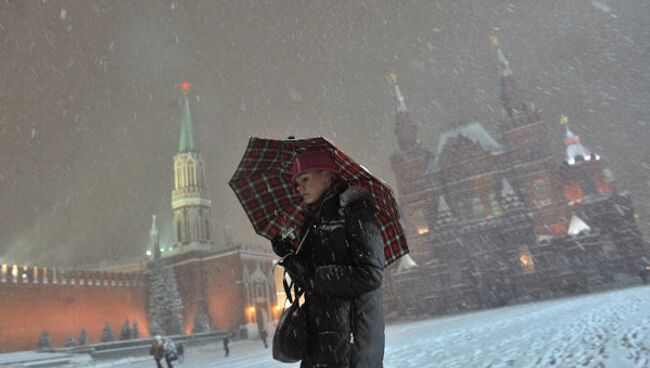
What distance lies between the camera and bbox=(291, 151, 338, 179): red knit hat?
2652mm

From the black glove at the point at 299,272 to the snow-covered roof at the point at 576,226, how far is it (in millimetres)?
38871

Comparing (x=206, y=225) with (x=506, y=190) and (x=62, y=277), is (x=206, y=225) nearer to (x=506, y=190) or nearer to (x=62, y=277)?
(x=62, y=277)

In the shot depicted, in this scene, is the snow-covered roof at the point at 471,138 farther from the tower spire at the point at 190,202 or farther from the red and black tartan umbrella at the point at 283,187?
the red and black tartan umbrella at the point at 283,187

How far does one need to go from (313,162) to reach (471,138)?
1765 inches

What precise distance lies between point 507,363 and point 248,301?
141 ft

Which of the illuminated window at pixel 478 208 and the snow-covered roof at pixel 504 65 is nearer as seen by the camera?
the illuminated window at pixel 478 208

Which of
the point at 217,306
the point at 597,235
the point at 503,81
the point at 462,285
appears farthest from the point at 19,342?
the point at 503,81

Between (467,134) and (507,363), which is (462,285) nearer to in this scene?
(467,134)

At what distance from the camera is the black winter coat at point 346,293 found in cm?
218

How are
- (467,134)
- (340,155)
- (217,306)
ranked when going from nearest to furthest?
(340,155)
(467,134)
(217,306)

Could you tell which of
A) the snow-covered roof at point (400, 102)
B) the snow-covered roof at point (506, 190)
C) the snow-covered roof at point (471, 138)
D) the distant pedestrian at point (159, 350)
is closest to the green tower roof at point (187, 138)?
the snow-covered roof at point (400, 102)

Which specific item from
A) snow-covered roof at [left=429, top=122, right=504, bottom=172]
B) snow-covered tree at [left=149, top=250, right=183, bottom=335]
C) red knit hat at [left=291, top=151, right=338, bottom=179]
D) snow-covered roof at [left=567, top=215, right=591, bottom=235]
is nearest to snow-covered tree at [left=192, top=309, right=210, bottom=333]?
snow-covered tree at [left=149, top=250, right=183, bottom=335]

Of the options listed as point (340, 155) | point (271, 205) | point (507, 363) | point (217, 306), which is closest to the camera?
A: point (340, 155)

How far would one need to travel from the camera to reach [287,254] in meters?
2.42
